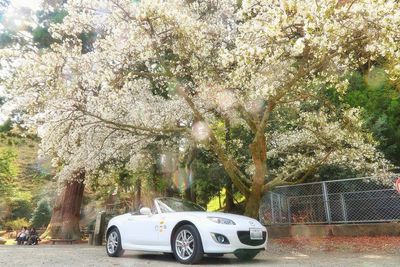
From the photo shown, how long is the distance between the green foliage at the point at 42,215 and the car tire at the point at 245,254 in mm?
31343

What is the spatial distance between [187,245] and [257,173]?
3555 mm

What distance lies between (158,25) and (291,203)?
8.02 meters

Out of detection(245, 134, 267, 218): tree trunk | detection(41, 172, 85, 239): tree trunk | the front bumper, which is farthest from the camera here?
detection(41, 172, 85, 239): tree trunk

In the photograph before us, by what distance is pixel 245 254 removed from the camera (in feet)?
23.7

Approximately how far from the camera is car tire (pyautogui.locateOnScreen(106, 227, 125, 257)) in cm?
862

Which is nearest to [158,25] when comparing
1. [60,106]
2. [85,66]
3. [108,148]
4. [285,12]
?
[85,66]

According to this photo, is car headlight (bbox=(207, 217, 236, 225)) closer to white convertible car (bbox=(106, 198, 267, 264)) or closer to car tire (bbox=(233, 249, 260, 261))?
white convertible car (bbox=(106, 198, 267, 264))

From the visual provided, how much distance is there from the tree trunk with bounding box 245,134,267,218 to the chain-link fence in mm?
3765

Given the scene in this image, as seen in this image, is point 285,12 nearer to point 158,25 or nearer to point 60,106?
point 158,25

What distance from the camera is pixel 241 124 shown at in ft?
48.4

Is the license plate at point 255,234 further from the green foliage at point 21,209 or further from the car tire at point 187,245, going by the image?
the green foliage at point 21,209

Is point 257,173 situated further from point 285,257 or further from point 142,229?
point 142,229

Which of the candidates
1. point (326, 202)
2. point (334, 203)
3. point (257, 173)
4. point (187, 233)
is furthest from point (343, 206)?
point (187, 233)

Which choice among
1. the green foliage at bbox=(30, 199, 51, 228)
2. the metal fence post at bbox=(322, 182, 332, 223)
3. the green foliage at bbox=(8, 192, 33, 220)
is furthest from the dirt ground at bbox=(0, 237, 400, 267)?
the green foliage at bbox=(8, 192, 33, 220)
